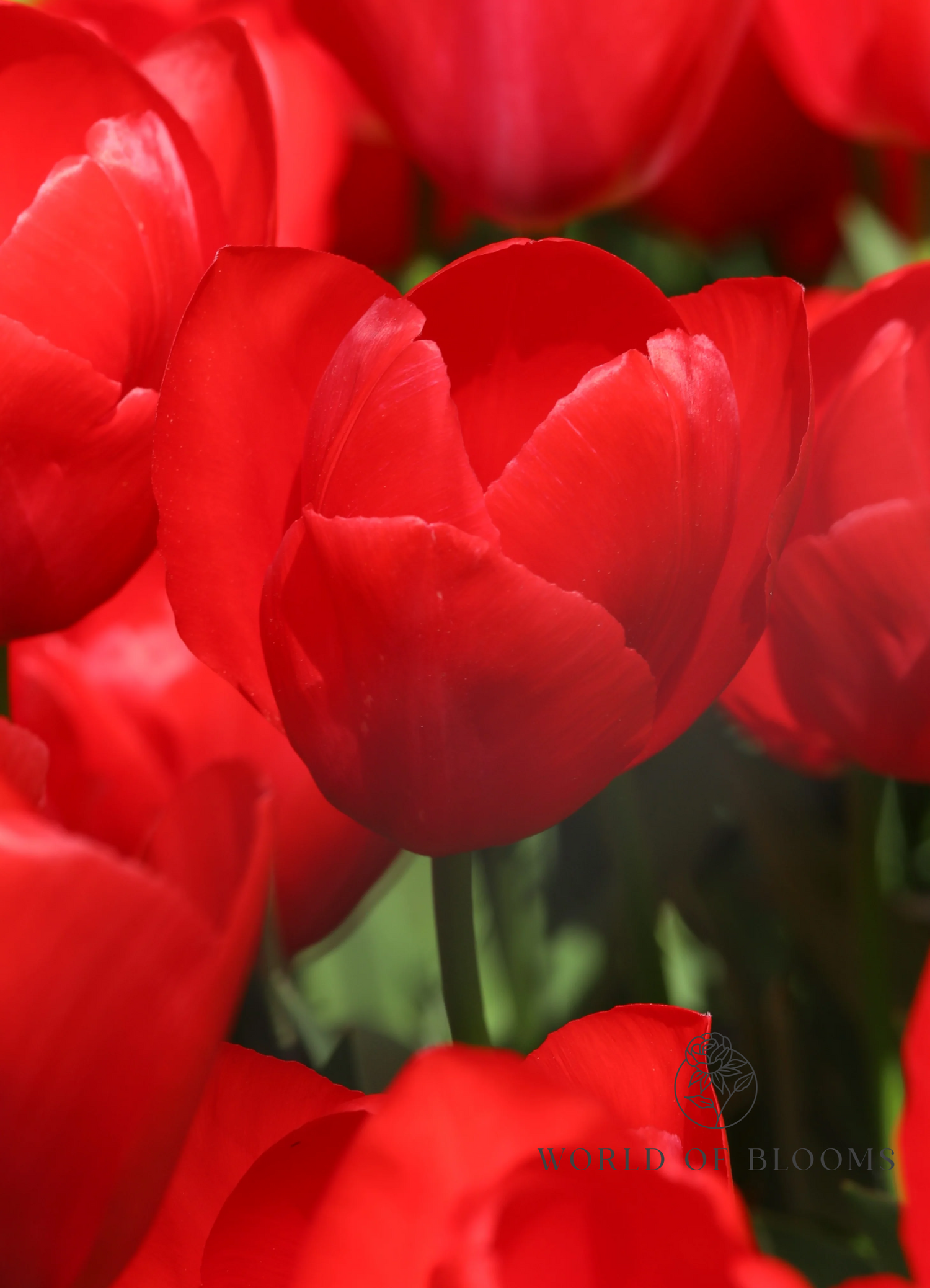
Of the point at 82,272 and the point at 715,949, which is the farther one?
the point at 715,949

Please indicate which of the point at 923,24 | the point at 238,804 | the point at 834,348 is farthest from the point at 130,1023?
the point at 923,24

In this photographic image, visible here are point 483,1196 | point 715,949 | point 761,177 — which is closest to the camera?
point 483,1196

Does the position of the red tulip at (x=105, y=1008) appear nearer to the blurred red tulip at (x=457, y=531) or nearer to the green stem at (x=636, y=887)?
the blurred red tulip at (x=457, y=531)

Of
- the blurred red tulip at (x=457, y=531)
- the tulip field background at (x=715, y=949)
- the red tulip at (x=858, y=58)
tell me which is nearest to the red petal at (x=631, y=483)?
the blurred red tulip at (x=457, y=531)

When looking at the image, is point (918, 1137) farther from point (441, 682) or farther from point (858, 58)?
point (858, 58)

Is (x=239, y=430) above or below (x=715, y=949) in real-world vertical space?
above

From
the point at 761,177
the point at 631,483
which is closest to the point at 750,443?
the point at 631,483

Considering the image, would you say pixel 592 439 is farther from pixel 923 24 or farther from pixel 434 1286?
pixel 923 24
